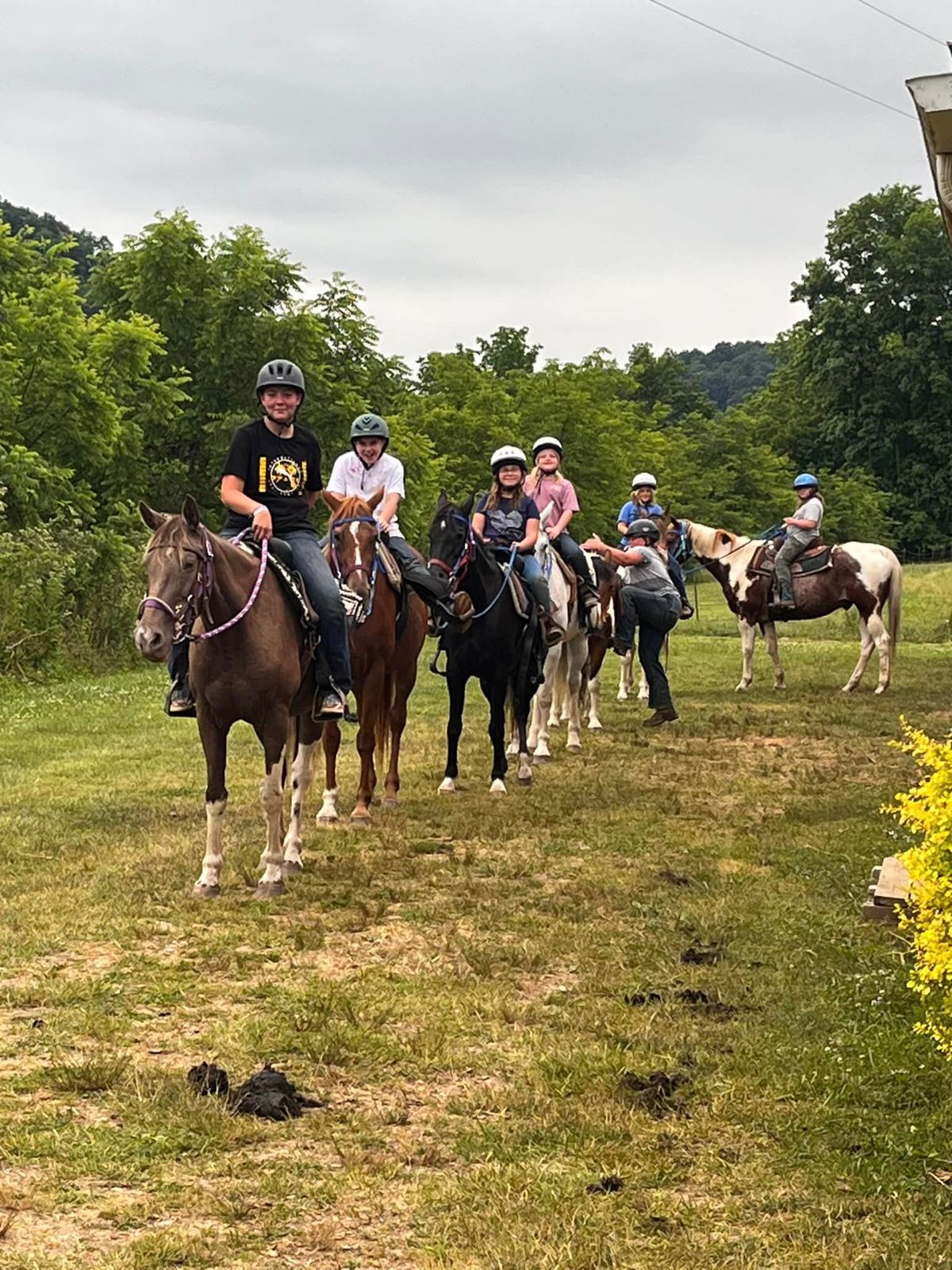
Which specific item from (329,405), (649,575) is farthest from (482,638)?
(329,405)

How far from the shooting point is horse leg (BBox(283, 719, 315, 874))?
814cm

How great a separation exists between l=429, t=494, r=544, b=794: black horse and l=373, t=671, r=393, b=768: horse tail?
0.55 meters

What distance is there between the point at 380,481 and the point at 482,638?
1844 millimetres

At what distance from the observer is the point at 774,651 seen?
64.0ft

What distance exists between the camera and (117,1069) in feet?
15.7

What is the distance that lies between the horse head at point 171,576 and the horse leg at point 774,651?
1322 cm

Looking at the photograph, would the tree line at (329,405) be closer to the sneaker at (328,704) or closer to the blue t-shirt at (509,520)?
the blue t-shirt at (509,520)

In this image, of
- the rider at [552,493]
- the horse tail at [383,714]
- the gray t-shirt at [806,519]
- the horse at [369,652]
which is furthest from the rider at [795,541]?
the horse tail at [383,714]

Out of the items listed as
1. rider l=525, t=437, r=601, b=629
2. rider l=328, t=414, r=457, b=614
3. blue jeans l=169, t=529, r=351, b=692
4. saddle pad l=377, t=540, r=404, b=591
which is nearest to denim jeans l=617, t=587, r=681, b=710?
rider l=525, t=437, r=601, b=629

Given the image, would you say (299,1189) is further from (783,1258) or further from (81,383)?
(81,383)

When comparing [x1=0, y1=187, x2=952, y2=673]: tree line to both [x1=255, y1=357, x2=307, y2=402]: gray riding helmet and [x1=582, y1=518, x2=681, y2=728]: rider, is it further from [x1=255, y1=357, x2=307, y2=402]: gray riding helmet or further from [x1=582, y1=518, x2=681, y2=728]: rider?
[x1=255, y1=357, x2=307, y2=402]: gray riding helmet

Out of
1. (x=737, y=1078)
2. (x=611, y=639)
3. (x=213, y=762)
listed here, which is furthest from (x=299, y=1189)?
(x=611, y=639)

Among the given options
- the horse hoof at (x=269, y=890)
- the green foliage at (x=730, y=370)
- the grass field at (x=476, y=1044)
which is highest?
the green foliage at (x=730, y=370)

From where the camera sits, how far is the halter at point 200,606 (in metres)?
6.85
